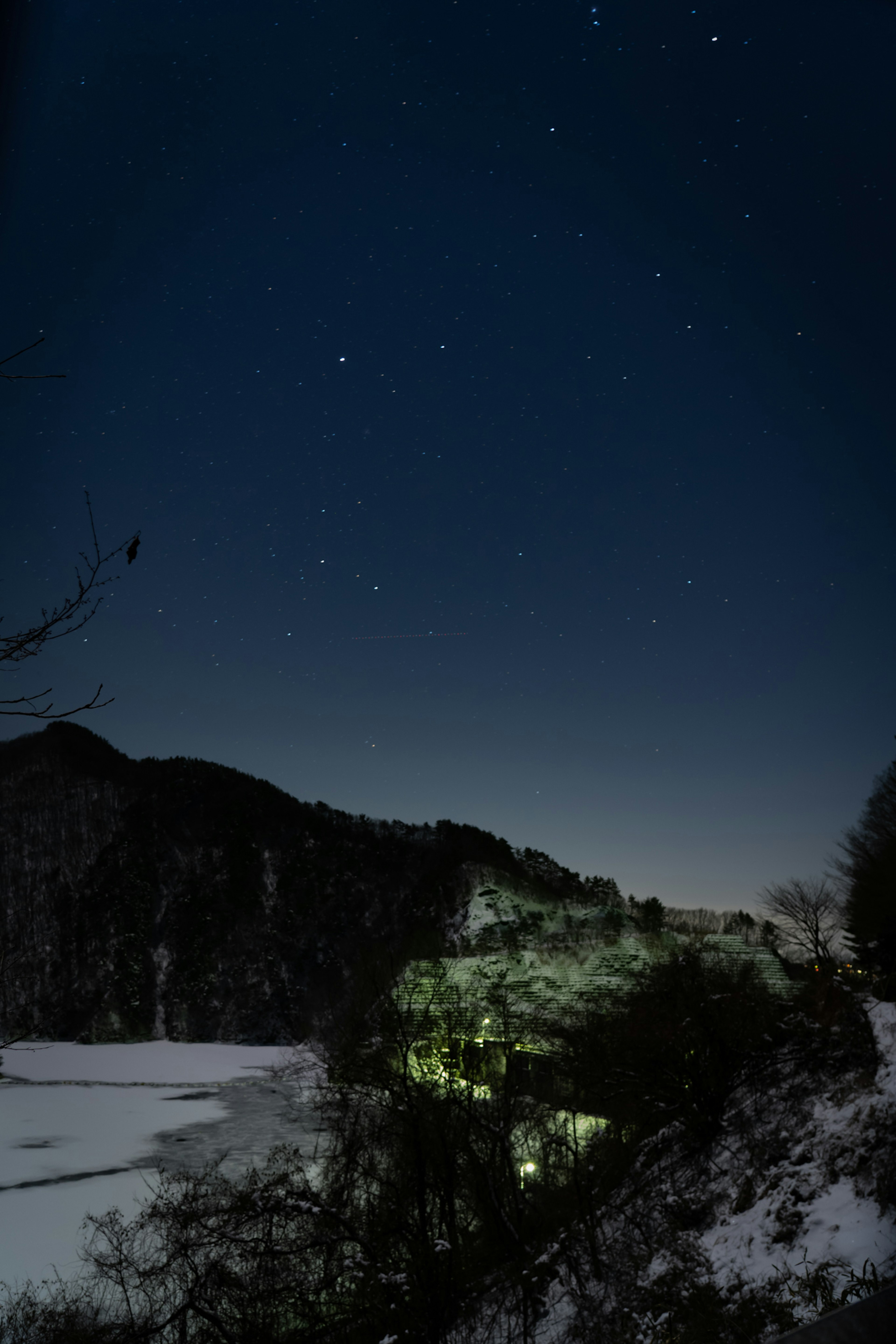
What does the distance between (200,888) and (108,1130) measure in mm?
56495

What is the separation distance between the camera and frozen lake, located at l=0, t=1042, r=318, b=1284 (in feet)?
83.4

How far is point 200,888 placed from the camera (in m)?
94.2

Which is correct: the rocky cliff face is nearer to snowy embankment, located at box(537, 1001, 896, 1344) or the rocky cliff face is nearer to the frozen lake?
the frozen lake

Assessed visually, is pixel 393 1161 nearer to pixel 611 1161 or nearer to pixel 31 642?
pixel 611 1161

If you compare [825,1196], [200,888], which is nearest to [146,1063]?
[200,888]

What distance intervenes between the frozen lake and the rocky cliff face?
11768mm

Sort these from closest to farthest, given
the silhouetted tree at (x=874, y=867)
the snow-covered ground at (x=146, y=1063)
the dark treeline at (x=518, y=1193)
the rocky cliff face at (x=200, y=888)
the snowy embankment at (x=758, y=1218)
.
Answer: the snowy embankment at (x=758, y=1218) → the dark treeline at (x=518, y=1193) → the silhouetted tree at (x=874, y=867) → the snow-covered ground at (x=146, y=1063) → the rocky cliff face at (x=200, y=888)

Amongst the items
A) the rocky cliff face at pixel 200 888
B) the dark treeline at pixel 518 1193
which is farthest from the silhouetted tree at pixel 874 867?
the rocky cliff face at pixel 200 888

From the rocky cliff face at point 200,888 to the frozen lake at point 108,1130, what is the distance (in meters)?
11.8

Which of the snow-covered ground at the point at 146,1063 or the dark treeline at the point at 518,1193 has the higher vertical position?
the dark treeline at the point at 518,1193

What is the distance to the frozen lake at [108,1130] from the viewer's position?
2541 cm

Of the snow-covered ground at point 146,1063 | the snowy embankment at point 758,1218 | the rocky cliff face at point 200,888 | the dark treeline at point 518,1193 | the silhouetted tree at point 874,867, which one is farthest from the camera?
the rocky cliff face at point 200,888

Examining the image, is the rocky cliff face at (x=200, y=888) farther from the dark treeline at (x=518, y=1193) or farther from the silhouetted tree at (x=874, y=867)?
the dark treeline at (x=518, y=1193)

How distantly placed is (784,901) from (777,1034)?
9.38ft
